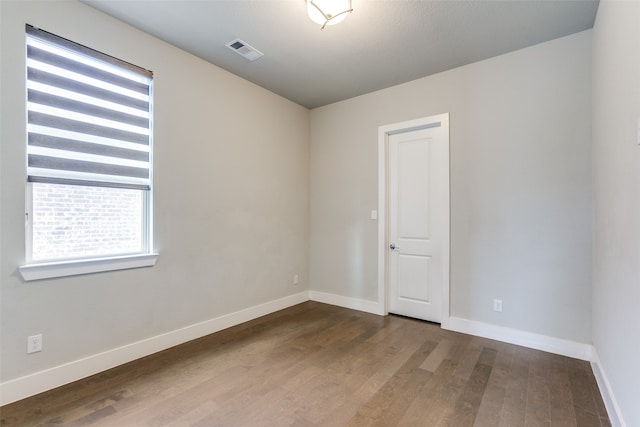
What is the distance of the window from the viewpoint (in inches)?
83.4

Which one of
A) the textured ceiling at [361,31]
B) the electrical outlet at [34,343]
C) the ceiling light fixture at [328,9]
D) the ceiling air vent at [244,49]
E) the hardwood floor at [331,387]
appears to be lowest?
the hardwood floor at [331,387]

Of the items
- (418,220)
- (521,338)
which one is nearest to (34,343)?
(418,220)

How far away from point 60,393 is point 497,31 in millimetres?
4452

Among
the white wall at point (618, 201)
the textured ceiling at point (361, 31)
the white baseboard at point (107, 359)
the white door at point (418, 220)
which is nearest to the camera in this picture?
the white wall at point (618, 201)

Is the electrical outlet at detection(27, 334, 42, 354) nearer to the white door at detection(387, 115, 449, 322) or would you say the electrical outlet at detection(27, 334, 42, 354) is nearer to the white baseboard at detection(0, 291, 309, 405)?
the white baseboard at detection(0, 291, 309, 405)

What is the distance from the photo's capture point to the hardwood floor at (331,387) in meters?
1.83

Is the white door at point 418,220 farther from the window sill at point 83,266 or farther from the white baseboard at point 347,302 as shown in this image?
the window sill at point 83,266

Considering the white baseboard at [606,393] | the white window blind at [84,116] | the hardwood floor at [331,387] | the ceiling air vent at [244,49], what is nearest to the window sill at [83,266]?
the white window blind at [84,116]

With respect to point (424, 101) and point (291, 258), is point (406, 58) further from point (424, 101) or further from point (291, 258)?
point (291, 258)

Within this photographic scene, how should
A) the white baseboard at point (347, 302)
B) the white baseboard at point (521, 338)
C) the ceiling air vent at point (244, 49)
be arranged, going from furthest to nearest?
the white baseboard at point (347, 302) → the ceiling air vent at point (244, 49) → the white baseboard at point (521, 338)

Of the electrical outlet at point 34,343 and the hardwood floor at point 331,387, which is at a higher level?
the electrical outlet at point 34,343

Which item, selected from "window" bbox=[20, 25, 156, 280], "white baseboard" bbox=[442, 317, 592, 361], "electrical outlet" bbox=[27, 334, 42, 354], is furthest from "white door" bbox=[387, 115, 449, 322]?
"electrical outlet" bbox=[27, 334, 42, 354]

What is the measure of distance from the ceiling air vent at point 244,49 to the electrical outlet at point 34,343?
281 cm

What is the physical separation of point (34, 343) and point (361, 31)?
3485mm
